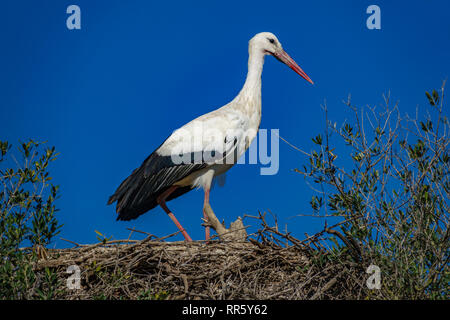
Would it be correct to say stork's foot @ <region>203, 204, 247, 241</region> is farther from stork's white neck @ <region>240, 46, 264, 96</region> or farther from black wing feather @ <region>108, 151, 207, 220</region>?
stork's white neck @ <region>240, 46, 264, 96</region>

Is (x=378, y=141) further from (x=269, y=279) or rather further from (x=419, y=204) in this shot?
(x=269, y=279)

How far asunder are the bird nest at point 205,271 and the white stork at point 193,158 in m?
1.44

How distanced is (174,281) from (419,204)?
6.36 feet

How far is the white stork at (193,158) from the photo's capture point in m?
6.61

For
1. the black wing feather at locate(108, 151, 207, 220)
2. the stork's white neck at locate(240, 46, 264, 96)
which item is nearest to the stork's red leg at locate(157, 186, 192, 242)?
the black wing feather at locate(108, 151, 207, 220)

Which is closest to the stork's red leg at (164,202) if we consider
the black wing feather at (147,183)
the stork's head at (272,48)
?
the black wing feather at (147,183)

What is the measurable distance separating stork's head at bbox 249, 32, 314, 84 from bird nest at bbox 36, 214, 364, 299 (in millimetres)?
3099

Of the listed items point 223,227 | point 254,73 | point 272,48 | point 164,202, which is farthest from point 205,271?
point 272,48

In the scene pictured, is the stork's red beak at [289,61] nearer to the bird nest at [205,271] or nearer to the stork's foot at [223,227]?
the stork's foot at [223,227]

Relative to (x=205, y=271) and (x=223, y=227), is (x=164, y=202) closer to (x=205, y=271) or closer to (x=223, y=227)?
(x=223, y=227)

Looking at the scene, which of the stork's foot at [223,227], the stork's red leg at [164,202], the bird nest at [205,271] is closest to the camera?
the bird nest at [205,271]

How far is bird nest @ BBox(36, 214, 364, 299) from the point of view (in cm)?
457

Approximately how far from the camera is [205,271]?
4.99 meters
